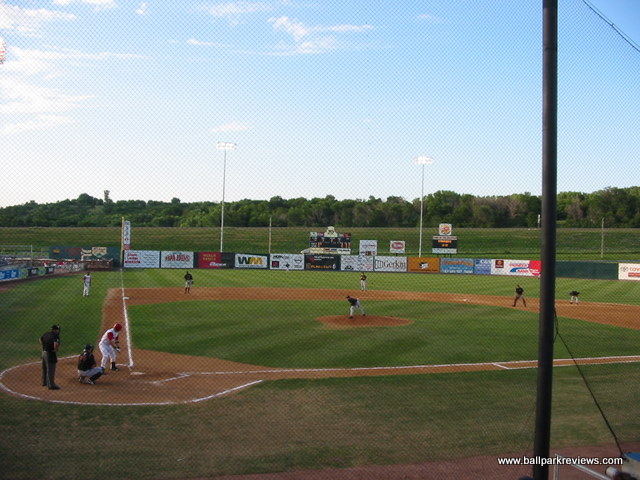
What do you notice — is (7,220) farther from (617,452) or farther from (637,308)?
(637,308)

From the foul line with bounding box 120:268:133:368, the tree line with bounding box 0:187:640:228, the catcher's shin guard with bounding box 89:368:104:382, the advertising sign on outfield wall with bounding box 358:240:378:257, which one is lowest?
the foul line with bounding box 120:268:133:368

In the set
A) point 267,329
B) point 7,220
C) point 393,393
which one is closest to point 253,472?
point 393,393

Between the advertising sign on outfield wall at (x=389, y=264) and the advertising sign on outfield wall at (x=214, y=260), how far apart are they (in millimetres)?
13818

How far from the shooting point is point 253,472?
26.3ft

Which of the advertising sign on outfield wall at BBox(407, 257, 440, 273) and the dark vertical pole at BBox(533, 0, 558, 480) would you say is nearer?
the dark vertical pole at BBox(533, 0, 558, 480)

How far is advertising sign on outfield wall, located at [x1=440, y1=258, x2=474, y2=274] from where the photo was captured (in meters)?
55.2

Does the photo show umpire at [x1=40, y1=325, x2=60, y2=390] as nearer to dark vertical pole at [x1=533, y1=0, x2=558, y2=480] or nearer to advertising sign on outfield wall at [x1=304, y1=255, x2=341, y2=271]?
dark vertical pole at [x1=533, y1=0, x2=558, y2=480]

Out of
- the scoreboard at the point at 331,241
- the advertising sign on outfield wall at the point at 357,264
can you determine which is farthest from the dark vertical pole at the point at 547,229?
the advertising sign on outfield wall at the point at 357,264

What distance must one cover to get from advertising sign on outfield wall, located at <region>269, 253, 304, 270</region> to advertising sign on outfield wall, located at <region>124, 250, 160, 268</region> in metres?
10.7

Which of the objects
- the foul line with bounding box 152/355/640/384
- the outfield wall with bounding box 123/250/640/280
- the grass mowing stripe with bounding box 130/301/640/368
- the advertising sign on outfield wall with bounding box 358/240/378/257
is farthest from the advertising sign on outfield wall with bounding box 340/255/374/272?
the foul line with bounding box 152/355/640/384

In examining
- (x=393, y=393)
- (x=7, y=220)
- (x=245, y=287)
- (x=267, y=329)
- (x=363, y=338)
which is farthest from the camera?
(x=245, y=287)

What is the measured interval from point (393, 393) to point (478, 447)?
3.28m

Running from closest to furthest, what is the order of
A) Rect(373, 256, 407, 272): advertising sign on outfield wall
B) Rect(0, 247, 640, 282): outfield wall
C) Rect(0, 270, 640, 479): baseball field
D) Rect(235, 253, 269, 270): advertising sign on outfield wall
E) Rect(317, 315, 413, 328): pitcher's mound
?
Rect(0, 270, 640, 479): baseball field → Rect(317, 315, 413, 328): pitcher's mound → Rect(0, 247, 640, 282): outfield wall → Rect(235, 253, 269, 270): advertising sign on outfield wall → Rect(373, 256, 407, 272): advertising sign on outfield wall

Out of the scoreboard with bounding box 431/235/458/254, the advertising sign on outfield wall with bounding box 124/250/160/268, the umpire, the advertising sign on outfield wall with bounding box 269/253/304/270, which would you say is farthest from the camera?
the scoreboard with bounding box 431/235/458/254
